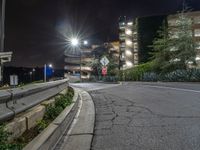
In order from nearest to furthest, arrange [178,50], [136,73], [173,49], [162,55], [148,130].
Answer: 1. [148,130]
2. [178,50]
3. [173,49]
4. [162,55]
5. [136,73]

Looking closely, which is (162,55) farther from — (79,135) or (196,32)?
(196,32)

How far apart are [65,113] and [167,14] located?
2955 inches

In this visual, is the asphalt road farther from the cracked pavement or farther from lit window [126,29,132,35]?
lit window [126,29,132,35]

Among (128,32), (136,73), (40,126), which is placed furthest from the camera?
(128,32)

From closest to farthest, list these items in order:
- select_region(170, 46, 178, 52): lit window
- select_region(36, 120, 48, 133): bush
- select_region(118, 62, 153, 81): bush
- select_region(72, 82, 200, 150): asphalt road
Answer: select_region(72, 82, 200, 150): asphalt road → select_region(36, 120, 48, 133): bush → select_region(170, 46, 178, 52): lit window → select_region(118, 62, 153, 81): bush

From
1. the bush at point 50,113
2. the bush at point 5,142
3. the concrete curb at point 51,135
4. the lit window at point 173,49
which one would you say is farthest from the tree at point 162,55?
the bush at point 5,142

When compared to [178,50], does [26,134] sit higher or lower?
lower

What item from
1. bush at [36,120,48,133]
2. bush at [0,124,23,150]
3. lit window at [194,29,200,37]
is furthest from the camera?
lit window at [194,29,200,37]

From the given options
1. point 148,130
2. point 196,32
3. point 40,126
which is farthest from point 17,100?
point 196,32

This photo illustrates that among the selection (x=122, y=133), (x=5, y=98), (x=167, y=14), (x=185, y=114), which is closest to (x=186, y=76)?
(x=185, y=114)

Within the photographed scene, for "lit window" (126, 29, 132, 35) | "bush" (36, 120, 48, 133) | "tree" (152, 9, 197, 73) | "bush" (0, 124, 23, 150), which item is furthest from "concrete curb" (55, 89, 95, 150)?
"lit window" (126, 29, 132, 35)

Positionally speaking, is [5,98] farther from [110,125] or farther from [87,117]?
[87,117]

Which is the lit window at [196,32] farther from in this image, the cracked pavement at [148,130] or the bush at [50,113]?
the bush at [50,113]

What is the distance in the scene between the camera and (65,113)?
22.4 feet
